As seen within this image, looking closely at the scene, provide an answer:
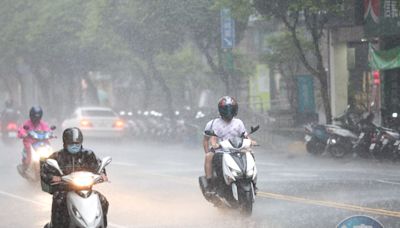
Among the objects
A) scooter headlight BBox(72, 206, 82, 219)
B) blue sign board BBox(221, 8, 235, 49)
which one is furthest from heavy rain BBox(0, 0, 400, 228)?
blue sign board BBox(221, 8, 235, 49)

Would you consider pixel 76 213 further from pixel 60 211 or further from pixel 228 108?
pixel 228 108

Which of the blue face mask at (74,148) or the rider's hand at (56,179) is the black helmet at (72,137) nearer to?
Answer: the blue face mask at (74,148)

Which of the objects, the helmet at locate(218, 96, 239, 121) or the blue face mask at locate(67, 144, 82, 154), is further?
the helmet at locate(218, 96, 239, 121)

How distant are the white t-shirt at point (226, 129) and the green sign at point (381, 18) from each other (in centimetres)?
1406

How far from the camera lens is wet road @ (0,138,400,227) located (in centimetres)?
1214

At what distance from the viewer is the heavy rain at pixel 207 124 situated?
12273 mm

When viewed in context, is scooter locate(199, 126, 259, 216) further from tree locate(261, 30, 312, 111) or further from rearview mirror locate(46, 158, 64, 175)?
tree locate(261, 30, 312, 111)

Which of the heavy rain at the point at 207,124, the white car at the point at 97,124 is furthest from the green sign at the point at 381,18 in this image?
the white car at the point at 97,124

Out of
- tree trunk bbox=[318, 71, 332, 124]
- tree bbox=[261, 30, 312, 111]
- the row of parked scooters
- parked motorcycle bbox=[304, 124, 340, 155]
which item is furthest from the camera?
tree bbox=[261, 30, 312, 111]

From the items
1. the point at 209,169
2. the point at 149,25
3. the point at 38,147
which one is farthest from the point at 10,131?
the point at 209,169

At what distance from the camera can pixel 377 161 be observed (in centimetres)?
2261

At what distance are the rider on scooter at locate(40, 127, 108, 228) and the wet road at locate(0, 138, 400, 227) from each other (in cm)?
318

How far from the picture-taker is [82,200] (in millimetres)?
8344

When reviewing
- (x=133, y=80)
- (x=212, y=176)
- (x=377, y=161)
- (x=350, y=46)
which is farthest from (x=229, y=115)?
(x=133, y=80)
